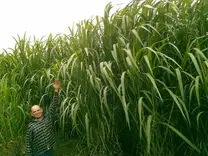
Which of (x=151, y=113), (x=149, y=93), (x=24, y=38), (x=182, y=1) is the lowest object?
(x=151, y=113)

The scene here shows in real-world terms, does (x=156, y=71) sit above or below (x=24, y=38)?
below

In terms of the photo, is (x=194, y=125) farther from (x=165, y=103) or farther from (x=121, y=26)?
(x=121, y=26)

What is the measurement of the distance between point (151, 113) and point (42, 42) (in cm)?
201

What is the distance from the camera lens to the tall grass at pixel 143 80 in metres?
1.90

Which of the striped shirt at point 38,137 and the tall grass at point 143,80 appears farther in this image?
the striped shirt at point 38,137

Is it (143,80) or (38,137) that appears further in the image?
(38,137)

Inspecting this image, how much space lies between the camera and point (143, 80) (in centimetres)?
199

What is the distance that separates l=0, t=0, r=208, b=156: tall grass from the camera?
190cm

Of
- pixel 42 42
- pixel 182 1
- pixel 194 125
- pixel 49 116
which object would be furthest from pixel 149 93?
pixel 42 42

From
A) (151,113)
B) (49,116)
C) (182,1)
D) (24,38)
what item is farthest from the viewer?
(24,38)

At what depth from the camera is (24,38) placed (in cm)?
350

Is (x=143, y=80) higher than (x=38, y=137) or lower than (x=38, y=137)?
higher

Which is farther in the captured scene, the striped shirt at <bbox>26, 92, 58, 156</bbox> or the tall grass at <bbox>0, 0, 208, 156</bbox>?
the striped shirt at <bbox>26, 92, 58, 156</bbox>

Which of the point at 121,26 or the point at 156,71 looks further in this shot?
the point at 121,26
